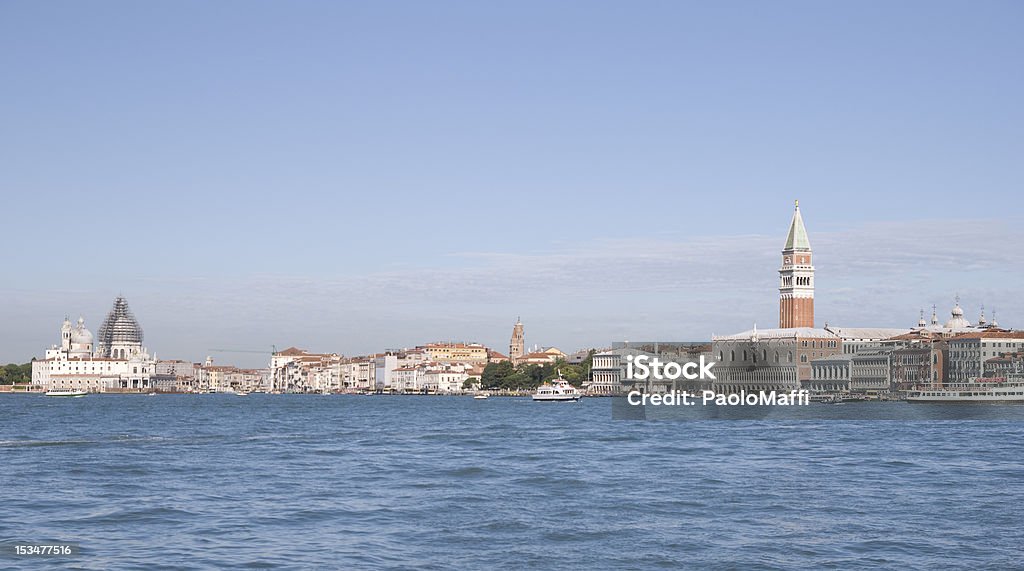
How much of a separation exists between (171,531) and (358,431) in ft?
80.4

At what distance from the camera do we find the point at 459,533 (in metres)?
15.3

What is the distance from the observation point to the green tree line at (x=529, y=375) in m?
131

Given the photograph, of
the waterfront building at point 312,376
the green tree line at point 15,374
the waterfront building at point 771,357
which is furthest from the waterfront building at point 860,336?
the green tree line at point 15,374

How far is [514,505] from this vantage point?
59.0 ft

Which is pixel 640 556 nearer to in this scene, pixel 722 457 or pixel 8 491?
pixel 8 491

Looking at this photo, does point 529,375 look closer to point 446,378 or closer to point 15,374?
point 446,378

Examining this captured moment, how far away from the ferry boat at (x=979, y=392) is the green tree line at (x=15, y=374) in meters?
130

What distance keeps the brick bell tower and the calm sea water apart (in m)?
98.5

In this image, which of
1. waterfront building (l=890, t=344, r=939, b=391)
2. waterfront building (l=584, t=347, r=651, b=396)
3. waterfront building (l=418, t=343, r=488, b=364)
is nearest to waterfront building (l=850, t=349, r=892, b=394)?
waterfront building (l=890, t=344, r=939, b=391)

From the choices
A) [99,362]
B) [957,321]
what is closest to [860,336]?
[957,321]

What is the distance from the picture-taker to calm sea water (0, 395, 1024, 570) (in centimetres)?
1377

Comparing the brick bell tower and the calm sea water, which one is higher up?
the brick bell tower

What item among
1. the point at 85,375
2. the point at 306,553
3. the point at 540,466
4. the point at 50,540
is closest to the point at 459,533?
the point at 306,553

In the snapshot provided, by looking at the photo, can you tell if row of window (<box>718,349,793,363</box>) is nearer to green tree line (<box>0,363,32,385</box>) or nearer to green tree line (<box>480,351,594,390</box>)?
green tree line (<box>480,351,594,390</box>)
